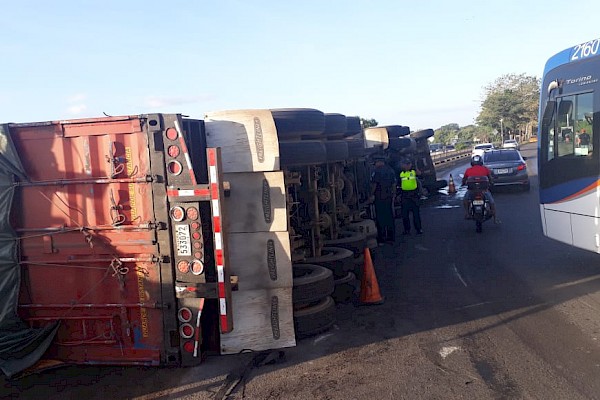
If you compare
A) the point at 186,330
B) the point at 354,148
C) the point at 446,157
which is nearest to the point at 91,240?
the point at 186,330

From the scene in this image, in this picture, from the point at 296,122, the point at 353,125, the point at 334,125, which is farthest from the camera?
the point at 353,125

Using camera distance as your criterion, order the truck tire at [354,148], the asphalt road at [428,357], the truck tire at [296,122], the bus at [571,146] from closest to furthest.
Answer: the asphalt road at [428,357]
the truck tire at [296,122]
the bus at [571,146]
the truck tire at [354,148]

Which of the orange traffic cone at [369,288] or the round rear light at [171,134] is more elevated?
the round rear light at [171,134]

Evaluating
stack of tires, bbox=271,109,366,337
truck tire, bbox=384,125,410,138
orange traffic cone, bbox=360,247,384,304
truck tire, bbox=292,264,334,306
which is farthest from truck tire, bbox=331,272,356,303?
truck tire, bbox=384,125,410,138

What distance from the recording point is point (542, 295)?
727cm

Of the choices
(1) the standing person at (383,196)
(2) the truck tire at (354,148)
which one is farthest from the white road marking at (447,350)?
(1) the standing person at (383,196)

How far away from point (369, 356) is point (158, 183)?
8.71ft

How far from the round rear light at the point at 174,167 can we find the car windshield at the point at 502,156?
17890 mm

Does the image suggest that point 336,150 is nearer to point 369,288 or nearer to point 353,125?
point 369,288

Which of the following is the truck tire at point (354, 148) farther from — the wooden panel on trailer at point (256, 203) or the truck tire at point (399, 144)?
the truck tire at point (399, 144)

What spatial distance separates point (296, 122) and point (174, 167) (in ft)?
6.56

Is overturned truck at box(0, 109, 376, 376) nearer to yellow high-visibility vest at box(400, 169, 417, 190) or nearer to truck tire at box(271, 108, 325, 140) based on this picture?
truck tire at box(271, 108, 325, 140)

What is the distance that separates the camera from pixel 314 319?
6246mm

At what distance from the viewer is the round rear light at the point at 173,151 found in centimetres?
538
